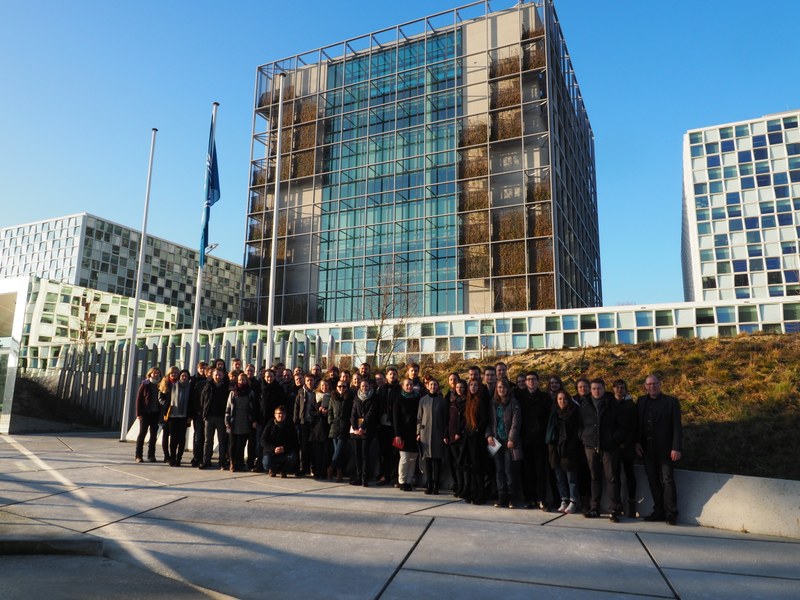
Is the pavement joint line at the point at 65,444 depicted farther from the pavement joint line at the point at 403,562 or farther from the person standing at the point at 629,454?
the person standing at the point at 629,454

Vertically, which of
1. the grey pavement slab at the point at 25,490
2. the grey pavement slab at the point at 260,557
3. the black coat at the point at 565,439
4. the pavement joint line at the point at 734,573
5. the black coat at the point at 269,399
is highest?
the black coat at the point at 269,399

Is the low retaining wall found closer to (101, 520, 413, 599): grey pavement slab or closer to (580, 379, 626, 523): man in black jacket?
(580, 379, 626, 523): man in black jacket

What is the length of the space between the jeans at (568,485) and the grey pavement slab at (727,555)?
1.44 meters

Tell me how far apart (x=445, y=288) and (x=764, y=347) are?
2602cm

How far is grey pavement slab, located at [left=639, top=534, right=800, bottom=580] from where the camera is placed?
5.51 meters

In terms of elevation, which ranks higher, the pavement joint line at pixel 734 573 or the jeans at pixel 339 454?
the jeans at pixel 339 454

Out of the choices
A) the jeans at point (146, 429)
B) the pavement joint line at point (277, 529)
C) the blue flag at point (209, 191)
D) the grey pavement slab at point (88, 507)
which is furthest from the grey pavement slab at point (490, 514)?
the blue flag at point (209, 191)

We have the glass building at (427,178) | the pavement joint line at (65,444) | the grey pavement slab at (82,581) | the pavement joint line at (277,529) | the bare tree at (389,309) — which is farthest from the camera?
the glass building at (427,178)

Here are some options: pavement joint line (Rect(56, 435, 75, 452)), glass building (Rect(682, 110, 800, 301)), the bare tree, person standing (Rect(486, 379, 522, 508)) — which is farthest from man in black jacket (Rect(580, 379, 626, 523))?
glass building (Rect(682, 110, 800, 301))

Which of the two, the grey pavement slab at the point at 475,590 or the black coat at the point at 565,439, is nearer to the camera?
the grey pavement slab at the point at 475,590

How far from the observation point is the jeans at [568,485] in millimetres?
8180

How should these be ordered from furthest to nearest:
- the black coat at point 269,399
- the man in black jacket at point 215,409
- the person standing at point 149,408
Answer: the person standing at point 149,408, the man in black jacket at point 215,409, the black coat at point 269,399

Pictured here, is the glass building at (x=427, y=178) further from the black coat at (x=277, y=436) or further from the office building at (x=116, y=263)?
the office building at (x=116, y=263)

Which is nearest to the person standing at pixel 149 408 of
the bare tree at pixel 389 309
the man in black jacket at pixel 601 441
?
the man in black jacket at pixel 601 441
